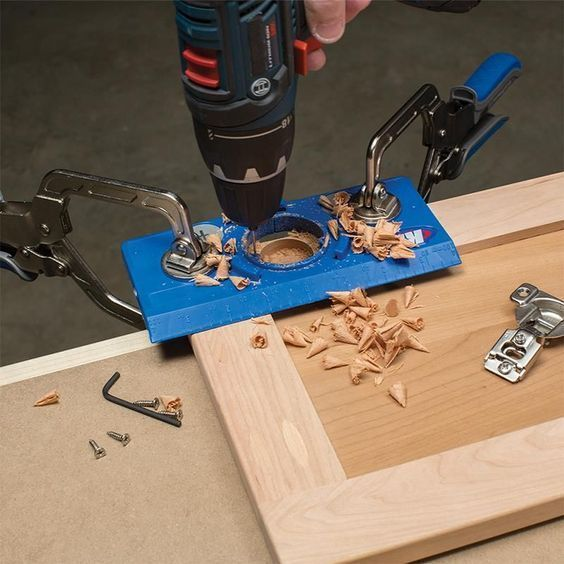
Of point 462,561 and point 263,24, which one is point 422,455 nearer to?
point 462,561

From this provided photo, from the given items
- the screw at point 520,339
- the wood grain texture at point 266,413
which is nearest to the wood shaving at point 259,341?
the wood grain texture at point 266,413

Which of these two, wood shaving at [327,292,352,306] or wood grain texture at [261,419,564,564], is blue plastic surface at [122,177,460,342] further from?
wood grain texture at [261,419,564,564]

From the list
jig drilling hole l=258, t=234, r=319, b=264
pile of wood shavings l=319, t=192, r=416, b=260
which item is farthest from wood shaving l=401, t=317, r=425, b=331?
jig drilling hole l=258, t=234, r=319, b=264

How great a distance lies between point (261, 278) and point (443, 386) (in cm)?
29

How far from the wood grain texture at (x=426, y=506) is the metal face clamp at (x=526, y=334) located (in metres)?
0.12

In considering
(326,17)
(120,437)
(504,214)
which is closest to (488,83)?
(504,214)

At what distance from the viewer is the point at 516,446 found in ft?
3.01

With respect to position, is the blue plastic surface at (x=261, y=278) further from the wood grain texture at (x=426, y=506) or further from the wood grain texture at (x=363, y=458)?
the wood grain texture at (x=426, y=506)

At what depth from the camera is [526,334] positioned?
3.41 ft

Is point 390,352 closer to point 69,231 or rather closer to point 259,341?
point 259,341

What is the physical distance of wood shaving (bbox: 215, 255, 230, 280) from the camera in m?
1.12

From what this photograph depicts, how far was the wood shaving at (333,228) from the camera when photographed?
119 centimetres

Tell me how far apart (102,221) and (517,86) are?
1566 mm

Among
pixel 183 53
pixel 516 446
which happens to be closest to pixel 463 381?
pixel 516 446
